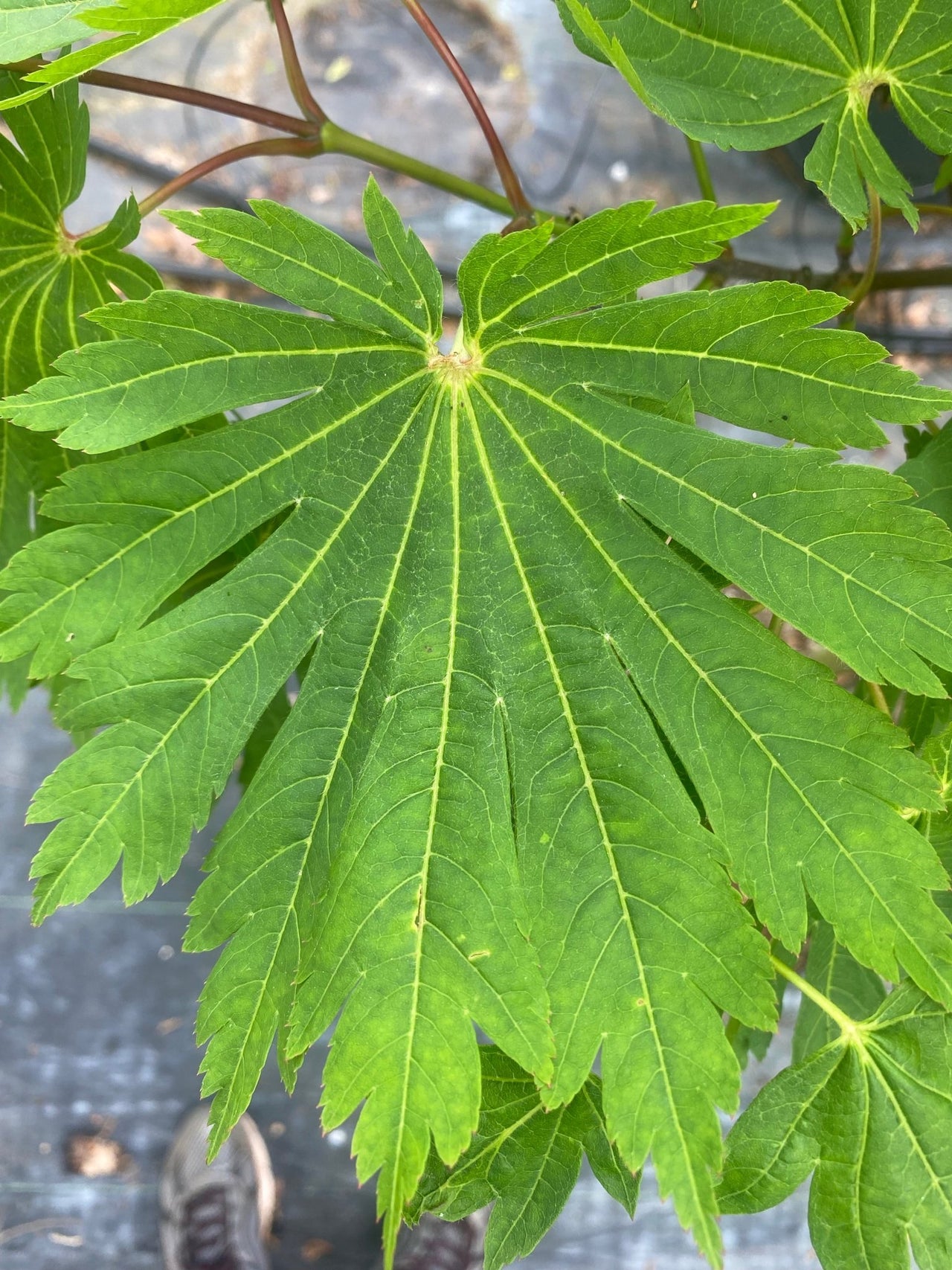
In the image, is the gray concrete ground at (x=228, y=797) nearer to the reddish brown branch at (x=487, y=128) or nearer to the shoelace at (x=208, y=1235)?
the shoelace at (x=208, y=1235)

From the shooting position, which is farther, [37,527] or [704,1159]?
[37,527]

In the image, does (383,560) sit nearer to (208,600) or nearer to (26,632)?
(208,600)

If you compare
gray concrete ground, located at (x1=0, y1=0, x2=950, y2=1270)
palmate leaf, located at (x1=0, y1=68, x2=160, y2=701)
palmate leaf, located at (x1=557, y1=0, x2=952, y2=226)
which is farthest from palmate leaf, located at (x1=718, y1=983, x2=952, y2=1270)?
gray concrete ground, located at (x1=0, y1=0, x2=950, y2=1270)

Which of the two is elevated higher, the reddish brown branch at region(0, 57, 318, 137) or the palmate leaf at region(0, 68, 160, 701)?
the reddish brown branch at region(0, 57, 318, 137)

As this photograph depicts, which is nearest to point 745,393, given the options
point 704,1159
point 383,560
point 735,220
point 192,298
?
point 735,220

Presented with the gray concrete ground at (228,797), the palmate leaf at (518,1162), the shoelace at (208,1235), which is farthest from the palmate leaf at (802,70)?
the shoelace at (208,1235)

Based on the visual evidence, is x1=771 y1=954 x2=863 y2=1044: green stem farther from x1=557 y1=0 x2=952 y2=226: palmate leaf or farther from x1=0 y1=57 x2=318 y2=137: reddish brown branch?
x1=0 y1=57 x2=318 y2=137: reddish brown branch

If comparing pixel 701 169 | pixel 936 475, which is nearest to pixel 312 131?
pixel 701 169
